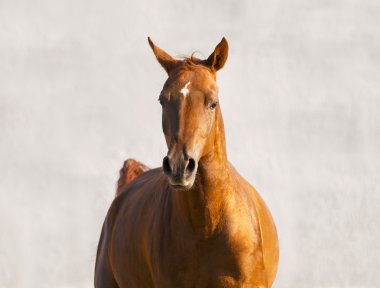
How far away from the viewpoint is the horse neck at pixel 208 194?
574 centimetres

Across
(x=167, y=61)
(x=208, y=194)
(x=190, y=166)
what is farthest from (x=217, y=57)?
(x=190, y=166)

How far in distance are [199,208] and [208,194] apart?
0.34 ft

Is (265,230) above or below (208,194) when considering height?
below

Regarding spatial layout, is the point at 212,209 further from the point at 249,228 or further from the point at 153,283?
the point at 153,283

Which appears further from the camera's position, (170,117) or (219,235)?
(219,235)

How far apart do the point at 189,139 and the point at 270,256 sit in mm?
1690

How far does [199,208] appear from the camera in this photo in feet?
19.1

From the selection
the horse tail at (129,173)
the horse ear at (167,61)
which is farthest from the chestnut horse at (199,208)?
the horse tail at (129,173)

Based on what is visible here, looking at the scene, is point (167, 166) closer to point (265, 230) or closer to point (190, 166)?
point (190, 166)

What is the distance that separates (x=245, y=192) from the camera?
21.0 ft

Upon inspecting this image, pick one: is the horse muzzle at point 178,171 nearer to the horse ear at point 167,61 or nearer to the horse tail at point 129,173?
the horse ear at point 167,61

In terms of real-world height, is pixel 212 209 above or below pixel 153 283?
above

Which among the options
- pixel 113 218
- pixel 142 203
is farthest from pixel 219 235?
pixel 113 218

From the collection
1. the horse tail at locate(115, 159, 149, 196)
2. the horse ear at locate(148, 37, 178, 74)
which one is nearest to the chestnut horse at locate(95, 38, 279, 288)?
the horse ear at locate(148, 37, 178, 74)
